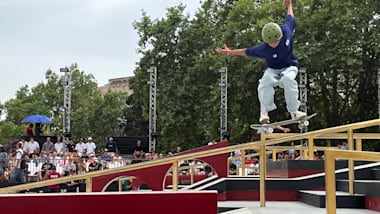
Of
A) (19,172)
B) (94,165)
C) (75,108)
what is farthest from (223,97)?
(75,108)

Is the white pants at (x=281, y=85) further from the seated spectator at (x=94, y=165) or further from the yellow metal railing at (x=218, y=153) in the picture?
the seated spectator at (x=94, y=165)

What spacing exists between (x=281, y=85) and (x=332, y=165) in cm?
474

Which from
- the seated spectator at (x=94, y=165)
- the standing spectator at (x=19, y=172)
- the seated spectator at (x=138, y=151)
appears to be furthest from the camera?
the seated spectator at (x=138, y=151)

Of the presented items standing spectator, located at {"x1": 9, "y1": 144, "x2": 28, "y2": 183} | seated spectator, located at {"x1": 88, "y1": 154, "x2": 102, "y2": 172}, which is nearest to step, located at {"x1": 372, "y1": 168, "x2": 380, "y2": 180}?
seated spectator, located at {"x1": 88, "y1": 154, "x2": 102, "y2": 172}


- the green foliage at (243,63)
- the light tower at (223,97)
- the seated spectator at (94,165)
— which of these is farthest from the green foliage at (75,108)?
the seated spectator at (94,165)

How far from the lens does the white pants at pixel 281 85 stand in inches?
328

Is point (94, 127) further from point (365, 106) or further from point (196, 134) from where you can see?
point (365, 106)

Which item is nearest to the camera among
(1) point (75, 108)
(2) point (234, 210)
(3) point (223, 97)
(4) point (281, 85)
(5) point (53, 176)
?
(2) point (234, 210)

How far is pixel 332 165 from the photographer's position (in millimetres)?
3846

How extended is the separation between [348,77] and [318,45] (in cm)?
379

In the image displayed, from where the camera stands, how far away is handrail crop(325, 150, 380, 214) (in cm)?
375

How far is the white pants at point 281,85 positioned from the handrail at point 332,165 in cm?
450

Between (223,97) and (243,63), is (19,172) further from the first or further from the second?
(243,63)

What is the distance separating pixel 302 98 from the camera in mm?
23000
